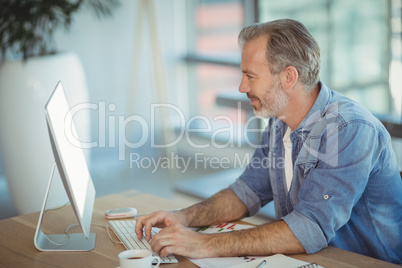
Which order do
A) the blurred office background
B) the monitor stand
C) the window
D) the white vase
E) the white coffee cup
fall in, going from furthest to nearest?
1. the blurred office background
2. the white vase
3. the window
4. the monitor stand
5. the white coffee cup

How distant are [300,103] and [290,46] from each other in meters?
0.21

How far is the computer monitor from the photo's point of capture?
1394 millimetres

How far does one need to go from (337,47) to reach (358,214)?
176cm

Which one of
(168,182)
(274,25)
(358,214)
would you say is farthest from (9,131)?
(358,214)

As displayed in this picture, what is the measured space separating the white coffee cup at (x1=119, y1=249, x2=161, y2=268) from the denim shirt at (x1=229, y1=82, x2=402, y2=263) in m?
0.42

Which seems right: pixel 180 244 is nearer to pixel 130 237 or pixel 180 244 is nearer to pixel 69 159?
pixel 130 237

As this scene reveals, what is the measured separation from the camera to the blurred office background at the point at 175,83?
160 inches

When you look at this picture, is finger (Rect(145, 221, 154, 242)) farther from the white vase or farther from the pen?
the white vase

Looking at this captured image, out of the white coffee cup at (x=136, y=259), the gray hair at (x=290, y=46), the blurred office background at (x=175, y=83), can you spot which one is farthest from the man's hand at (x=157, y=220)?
the blurred office background at (x=175, y=83)

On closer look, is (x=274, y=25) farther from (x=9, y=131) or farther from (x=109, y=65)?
(x=109, y=65)

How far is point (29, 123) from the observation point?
3320mm

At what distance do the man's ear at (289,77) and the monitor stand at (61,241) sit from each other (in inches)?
30.7

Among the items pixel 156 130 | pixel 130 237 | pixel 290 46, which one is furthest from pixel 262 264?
pixel 156 130

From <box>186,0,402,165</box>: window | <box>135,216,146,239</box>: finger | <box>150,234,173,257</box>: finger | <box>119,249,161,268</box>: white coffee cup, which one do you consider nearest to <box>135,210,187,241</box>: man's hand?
<box>135,216,146,239</box>: finger
